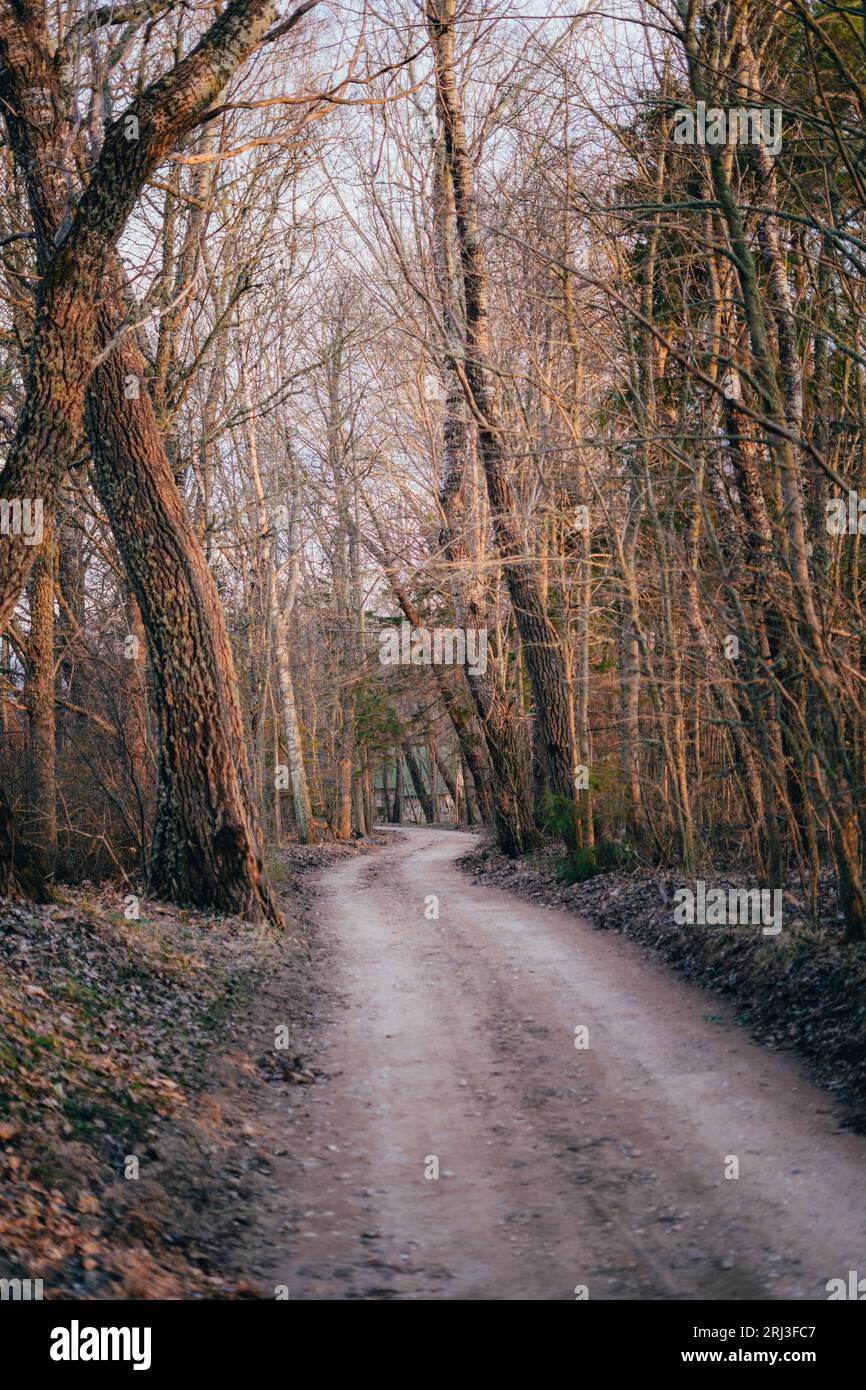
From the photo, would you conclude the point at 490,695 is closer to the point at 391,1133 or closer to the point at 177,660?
the point at 177,660

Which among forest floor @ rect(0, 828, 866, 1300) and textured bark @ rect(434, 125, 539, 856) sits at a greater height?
textured bark @ rect(434, 125, 539, 856)

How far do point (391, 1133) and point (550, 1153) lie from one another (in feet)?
3.38

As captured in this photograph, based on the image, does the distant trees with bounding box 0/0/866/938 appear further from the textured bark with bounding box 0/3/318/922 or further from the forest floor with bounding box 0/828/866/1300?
the forest floor with bounding box 0/828/866/1300

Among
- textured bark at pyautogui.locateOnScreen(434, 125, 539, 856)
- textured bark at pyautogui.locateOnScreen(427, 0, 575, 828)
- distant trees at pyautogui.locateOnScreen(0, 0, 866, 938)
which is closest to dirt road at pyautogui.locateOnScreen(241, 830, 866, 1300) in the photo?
distant trees at pyautogui.locateOnScreen(0, 0, 866, 938)

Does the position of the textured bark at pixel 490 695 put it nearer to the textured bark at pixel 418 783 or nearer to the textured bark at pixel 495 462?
the textured bark at pixel 495 462

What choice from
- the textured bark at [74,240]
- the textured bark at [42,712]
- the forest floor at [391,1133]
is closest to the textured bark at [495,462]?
the textured bark at [42,712]

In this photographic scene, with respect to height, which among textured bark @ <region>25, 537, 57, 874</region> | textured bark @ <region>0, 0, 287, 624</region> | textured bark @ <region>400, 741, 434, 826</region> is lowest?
textured bark @ <region>400, 741, 434, 826</region>

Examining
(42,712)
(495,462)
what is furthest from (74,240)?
(495,462)

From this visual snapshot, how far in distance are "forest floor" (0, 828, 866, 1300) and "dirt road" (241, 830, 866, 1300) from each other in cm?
2

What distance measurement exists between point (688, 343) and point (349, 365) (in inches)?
847

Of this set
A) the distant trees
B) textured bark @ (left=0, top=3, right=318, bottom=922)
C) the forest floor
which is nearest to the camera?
the forest floor

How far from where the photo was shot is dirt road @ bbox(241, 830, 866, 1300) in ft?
16.8

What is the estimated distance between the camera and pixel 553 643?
61.7 feet

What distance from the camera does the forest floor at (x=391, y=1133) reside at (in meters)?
5.10
